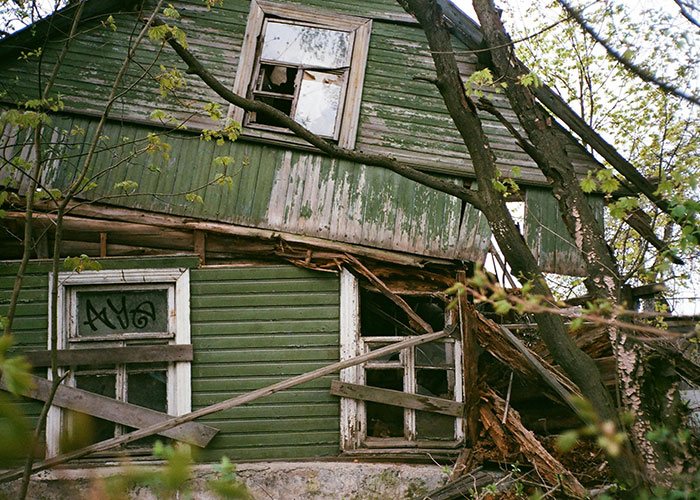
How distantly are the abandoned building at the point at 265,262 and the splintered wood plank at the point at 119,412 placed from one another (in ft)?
0.06

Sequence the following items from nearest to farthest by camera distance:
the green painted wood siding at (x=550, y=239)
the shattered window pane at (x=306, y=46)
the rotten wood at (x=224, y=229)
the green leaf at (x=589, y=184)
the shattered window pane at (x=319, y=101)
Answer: the green leaf at (x=589, y=184)
the rotten wood at (x=224, y=229)
the green painted wood siding at (x=550, y=239)
the shattered window pane at (x=319, y=101)
the shattered window pane at (x=306, y=46)

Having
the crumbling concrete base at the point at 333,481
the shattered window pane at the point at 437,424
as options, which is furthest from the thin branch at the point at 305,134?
the crumbling concrete base at the point at 333,481

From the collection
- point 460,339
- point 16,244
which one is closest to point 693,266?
point 460,339

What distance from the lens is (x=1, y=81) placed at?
7.07 meters

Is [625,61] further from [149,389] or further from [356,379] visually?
[149,389]

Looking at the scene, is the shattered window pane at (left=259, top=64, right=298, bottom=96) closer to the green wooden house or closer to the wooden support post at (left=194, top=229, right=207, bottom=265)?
the green wooden house

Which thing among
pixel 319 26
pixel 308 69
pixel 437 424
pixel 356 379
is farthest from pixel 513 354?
pixel 319 26

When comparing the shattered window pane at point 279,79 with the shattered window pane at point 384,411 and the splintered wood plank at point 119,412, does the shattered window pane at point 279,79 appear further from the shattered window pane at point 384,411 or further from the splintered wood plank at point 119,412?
the splintered wood plank at point 119,412

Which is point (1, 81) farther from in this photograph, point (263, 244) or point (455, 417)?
point (455, 417)

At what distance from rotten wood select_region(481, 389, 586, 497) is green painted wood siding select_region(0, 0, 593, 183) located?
105 inches

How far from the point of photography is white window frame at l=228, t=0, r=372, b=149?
7137 mm

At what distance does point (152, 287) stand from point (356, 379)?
2.48 metres

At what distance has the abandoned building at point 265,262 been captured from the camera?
647 cm

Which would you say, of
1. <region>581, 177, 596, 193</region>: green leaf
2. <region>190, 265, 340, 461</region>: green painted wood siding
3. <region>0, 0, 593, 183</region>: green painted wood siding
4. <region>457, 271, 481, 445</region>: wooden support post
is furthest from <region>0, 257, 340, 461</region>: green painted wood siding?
<region>581, 177, 596, 193</region>: green leaf
